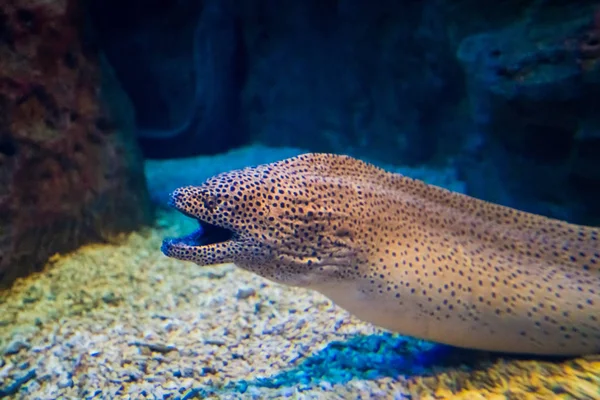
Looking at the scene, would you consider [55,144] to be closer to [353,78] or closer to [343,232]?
[343,232]

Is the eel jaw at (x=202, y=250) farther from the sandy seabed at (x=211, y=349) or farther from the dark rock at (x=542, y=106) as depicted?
the dark rock at (x=542, y=106)

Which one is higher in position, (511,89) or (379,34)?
(379,34)

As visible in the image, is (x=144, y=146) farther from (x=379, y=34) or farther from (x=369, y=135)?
(x=379, y=34)

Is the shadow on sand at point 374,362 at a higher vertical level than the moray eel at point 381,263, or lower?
lower

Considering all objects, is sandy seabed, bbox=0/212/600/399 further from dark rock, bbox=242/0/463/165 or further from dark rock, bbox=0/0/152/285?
dark rock, bbox=242/0/463/165

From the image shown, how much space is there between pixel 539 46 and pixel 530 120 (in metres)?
0.69

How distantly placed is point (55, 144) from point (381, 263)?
3.50 meters

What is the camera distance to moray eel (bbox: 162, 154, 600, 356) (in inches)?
91.2

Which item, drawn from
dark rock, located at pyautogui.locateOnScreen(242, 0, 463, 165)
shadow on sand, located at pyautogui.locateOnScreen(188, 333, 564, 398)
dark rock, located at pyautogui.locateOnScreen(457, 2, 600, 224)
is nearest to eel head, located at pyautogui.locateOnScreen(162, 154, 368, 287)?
shadow on sand, located at pyautogui.locateOnScreen(188, 333, 564, 398)

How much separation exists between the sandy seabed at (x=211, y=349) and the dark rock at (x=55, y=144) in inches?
13.6

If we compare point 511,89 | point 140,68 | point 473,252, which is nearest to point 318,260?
point 473,252

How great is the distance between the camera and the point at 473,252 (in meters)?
2.58

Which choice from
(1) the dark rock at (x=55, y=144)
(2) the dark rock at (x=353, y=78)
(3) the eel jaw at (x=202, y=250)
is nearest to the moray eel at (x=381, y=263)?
(3) the eel jaw at (x=202, y=250)

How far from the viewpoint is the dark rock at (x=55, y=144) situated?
3.84 meters
